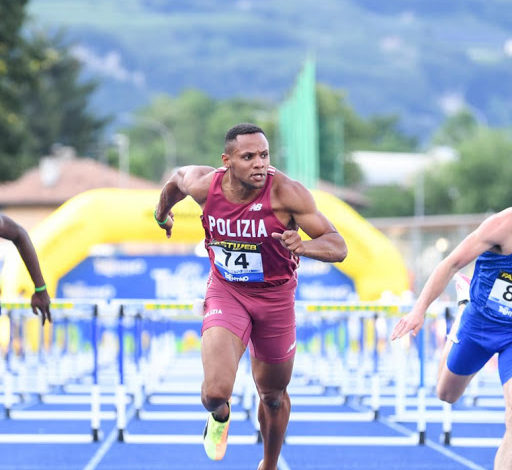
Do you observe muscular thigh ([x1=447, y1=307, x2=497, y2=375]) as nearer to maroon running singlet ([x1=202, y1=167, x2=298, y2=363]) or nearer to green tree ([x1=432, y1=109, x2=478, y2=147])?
maroon running singlet ([x1=202, y1=167, x2=298, y2=363])

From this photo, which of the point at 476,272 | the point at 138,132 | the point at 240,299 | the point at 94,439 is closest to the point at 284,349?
the point at 240,299

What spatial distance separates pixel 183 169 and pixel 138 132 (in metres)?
135

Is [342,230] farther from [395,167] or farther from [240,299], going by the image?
[395,167]

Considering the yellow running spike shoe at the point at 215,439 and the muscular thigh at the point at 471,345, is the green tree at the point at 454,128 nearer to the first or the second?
the muscular thigh at the point at 471,345

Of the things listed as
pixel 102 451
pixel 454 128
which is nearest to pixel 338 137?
pixel 454 128

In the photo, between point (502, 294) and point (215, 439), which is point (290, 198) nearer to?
point (502, 294)

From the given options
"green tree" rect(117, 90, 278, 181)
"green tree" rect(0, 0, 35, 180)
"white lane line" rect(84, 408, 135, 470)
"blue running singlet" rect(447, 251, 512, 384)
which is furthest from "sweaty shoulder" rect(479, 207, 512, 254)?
"green tree" rect(117, 90, 278, 181)

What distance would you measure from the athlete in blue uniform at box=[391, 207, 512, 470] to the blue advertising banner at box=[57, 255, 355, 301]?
14.6 m

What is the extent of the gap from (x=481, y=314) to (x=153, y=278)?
16675 millimetres

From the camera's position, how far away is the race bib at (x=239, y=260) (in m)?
5.80

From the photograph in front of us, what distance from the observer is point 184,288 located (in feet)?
72.9

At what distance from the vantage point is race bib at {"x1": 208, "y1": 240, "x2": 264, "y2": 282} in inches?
229

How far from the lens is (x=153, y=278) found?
22438 mm

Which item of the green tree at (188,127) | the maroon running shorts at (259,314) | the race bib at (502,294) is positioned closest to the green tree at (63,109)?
the green tree at (188,127)
